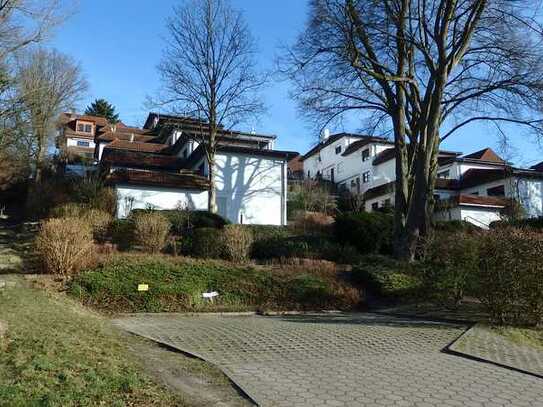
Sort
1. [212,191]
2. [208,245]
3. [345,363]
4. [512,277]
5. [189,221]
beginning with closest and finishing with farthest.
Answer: [345,363], [512,277], [208,245], [189,221], [212,191]

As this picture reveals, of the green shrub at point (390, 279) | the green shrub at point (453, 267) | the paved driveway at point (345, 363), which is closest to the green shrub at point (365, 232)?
the green shrub at point (390, 279)

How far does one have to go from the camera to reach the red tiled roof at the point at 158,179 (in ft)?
96.1

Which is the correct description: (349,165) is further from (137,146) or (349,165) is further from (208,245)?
(208,245)

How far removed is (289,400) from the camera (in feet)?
18.2

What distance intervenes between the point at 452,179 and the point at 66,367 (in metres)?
45.1

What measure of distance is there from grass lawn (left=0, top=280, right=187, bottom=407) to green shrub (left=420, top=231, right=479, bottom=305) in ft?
25.0

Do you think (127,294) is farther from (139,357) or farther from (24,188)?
(24,188)

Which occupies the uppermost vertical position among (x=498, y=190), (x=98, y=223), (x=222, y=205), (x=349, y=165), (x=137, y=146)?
(x=349, y=165)

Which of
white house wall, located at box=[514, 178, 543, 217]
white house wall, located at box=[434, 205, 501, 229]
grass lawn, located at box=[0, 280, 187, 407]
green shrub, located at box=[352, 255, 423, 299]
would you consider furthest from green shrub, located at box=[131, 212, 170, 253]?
white house wall, located at box=[514, 178, 543, 217]

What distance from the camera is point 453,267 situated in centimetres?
1264

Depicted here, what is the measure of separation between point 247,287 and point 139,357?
26.4 feet

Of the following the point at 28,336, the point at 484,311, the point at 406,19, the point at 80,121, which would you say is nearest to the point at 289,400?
the point at 28,336

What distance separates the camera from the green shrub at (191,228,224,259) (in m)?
18.4

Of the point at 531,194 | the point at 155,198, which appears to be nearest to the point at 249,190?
the point at 155,198
